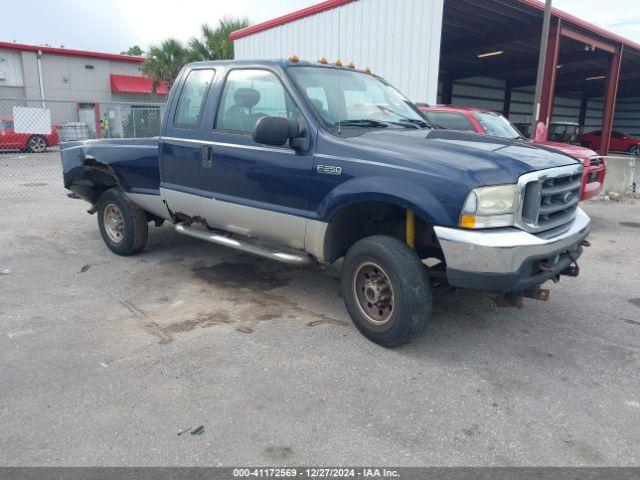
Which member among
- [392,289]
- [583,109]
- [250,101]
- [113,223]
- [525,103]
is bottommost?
[113,223]

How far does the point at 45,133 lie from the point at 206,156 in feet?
57.7

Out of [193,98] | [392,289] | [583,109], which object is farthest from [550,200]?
[583,109]

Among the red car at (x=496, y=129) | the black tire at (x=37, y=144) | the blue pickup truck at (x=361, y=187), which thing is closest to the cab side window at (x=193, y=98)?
the blue pickup truck at (x=361, y=187)

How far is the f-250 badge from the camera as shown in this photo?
3.79 metres

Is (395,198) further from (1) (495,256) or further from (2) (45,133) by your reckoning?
(2) (45,133)

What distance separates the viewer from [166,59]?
28484 mm

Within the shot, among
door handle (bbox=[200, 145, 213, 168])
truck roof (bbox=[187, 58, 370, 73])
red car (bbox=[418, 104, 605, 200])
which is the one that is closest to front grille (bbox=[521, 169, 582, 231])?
truck roof (bbox=[187, 58, 370, 73])

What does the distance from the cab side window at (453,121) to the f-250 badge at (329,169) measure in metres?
4.87

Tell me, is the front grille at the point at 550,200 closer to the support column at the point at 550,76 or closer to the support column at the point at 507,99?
the support column at the point at 550,76

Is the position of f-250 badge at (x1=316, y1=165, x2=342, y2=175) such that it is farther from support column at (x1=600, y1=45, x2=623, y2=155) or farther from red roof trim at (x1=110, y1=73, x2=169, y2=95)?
red roof trim at (x1=110, y1=73, x2=169, y2=95)

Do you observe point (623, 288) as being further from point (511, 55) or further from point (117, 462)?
point (511, 55)

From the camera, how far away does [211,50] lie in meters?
26.6

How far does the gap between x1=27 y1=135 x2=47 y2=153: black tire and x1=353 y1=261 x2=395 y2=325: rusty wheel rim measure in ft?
72.8

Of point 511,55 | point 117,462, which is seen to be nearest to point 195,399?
point 117,462
